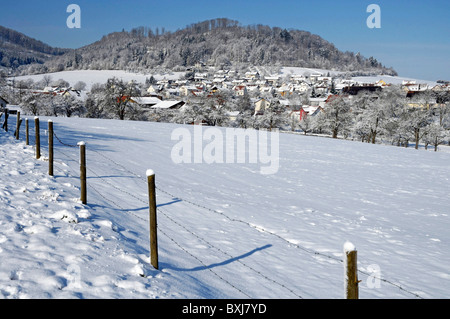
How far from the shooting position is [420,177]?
68.2 ft

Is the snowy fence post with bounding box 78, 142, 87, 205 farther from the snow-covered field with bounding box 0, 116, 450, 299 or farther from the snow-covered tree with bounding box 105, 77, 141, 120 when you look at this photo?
the snow-covered tree with bounding box 105, 77, 141, 120

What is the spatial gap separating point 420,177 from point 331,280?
59.4 ft

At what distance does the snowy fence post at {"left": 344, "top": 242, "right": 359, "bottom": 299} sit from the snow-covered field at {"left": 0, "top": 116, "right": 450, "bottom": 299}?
127cm

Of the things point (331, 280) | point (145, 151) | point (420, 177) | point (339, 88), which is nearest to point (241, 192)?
point (331, 280)

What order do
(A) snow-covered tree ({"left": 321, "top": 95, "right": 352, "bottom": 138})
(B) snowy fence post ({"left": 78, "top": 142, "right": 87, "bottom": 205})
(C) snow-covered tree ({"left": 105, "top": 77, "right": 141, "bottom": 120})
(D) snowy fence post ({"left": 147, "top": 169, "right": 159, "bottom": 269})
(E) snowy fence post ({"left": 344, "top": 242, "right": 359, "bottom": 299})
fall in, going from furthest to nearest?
(C) snow-covered tree ({"left": 105, "top": 77, "right": 141, "bottom": 120}) < (A) snow-covered tree ({"left": 321, "top": 95, "right": 352, "bottom": 138}) < (B) snowy fence post ({"left": 78, "top": 142, "right": 87, "bottom": 205}) < (D) snowy fence post ({"left": 147, "top": 169, "right": 159, "bottom": 269}) < (E) snowy fence post ({"left": 344, "top": 242, "right": 359, "bottom": 299})

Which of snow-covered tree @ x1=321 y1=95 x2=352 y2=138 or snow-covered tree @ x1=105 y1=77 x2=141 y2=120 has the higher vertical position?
snow-covered tree @ x1=105 y1=77 x2=141 y2=120

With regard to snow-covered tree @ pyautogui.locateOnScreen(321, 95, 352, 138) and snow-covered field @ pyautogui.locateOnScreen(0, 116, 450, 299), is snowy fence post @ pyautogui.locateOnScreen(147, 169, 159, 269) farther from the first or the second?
snow-covered tree @ pyautogui.locateOnScreen(321, 95, 352, 138)

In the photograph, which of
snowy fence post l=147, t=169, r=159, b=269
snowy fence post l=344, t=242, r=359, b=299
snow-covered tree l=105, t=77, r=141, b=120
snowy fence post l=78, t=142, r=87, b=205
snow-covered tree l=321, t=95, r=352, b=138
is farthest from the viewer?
snow-covered tree l=105, t=77, r=141, b=120

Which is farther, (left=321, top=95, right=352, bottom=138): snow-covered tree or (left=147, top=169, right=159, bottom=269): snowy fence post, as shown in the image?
(left=321, top=95, right=352, bottom=138): snow-covered tree

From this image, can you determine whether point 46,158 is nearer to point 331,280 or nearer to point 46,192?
point 46,192

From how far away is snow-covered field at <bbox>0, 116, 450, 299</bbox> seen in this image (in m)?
4.83

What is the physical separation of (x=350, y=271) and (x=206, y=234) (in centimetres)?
517

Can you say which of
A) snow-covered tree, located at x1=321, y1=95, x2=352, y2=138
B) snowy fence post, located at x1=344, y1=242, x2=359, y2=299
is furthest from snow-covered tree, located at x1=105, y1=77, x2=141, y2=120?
snowy fence post, located at x1=344, y1=242, x2=359, y2=299

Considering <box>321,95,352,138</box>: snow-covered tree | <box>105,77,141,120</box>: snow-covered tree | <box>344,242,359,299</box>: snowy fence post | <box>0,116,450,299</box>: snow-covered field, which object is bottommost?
<box>0,116,450,299</box>: snow-covered field
